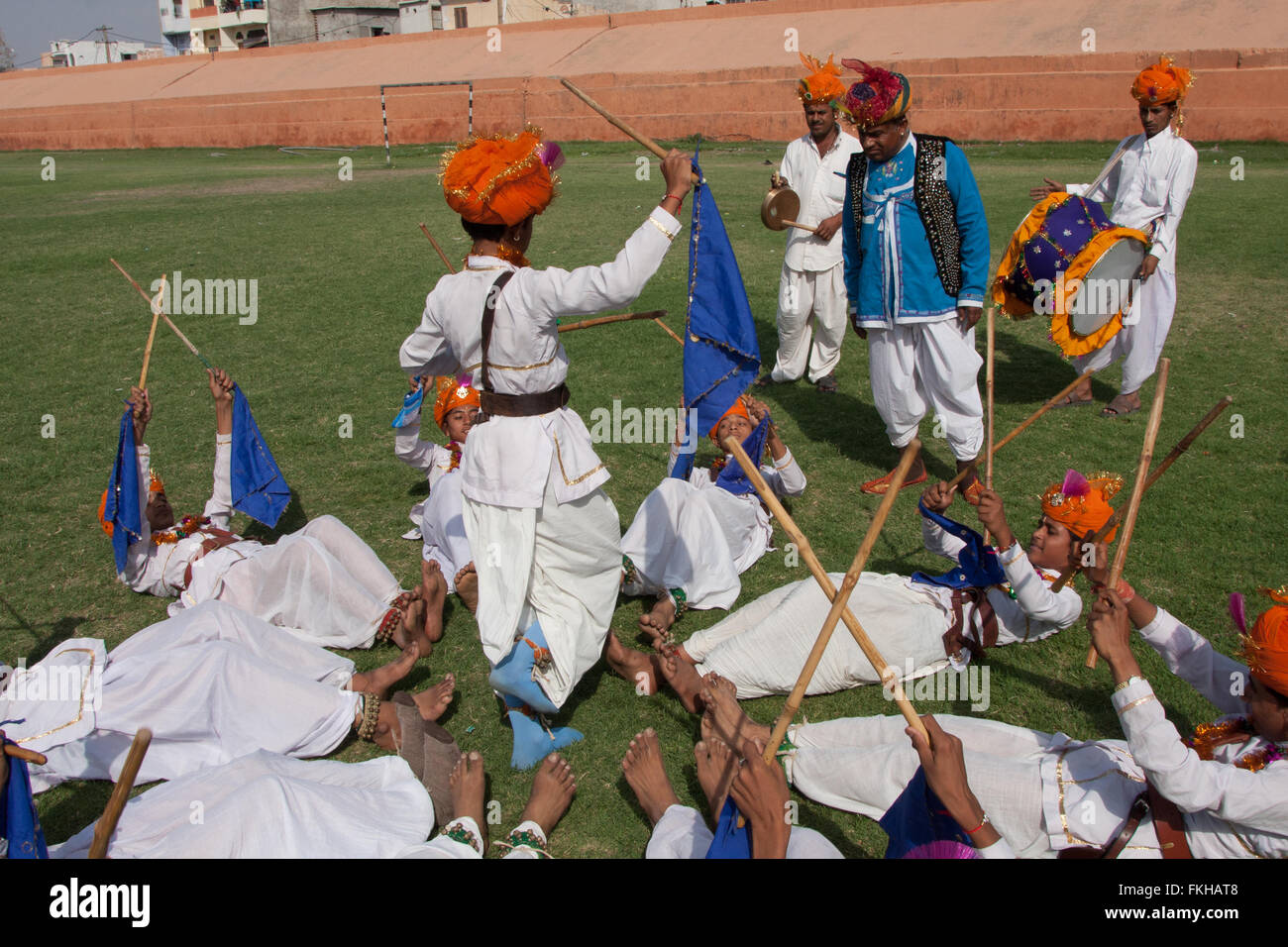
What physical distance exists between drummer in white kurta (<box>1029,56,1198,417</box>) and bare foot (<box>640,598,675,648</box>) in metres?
3.78

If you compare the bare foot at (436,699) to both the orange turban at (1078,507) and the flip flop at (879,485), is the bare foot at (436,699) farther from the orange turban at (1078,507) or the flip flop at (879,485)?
the flip flop at (879,485)

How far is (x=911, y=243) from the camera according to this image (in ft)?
17.3

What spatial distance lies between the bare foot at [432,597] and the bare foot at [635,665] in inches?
34.0

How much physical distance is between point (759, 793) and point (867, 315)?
367 centimetres

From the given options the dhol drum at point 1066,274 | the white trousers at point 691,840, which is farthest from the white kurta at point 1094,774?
the dhol drum at point 1066,274

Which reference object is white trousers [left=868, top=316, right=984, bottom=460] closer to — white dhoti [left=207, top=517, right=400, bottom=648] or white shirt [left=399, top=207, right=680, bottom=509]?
white shirt [left=399, top=207, right=680, bottom=509]

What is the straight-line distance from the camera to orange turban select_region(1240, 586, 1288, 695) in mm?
2574

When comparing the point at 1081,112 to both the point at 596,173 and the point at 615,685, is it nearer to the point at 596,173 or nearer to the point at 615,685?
the point at 596,173

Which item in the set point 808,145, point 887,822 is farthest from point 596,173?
point 887,822

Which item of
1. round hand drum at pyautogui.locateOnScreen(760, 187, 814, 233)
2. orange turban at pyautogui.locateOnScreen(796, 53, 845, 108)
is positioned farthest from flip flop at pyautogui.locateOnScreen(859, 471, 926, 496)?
orange turban at pyautogui.locateOnScreen(796, 53, 845, 108)

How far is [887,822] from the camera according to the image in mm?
2824

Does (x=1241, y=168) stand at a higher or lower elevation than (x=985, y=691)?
higher

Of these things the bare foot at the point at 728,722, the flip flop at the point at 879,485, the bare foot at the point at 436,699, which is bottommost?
the bare foot at the point at 436,699

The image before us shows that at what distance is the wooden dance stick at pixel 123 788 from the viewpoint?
1.98m
